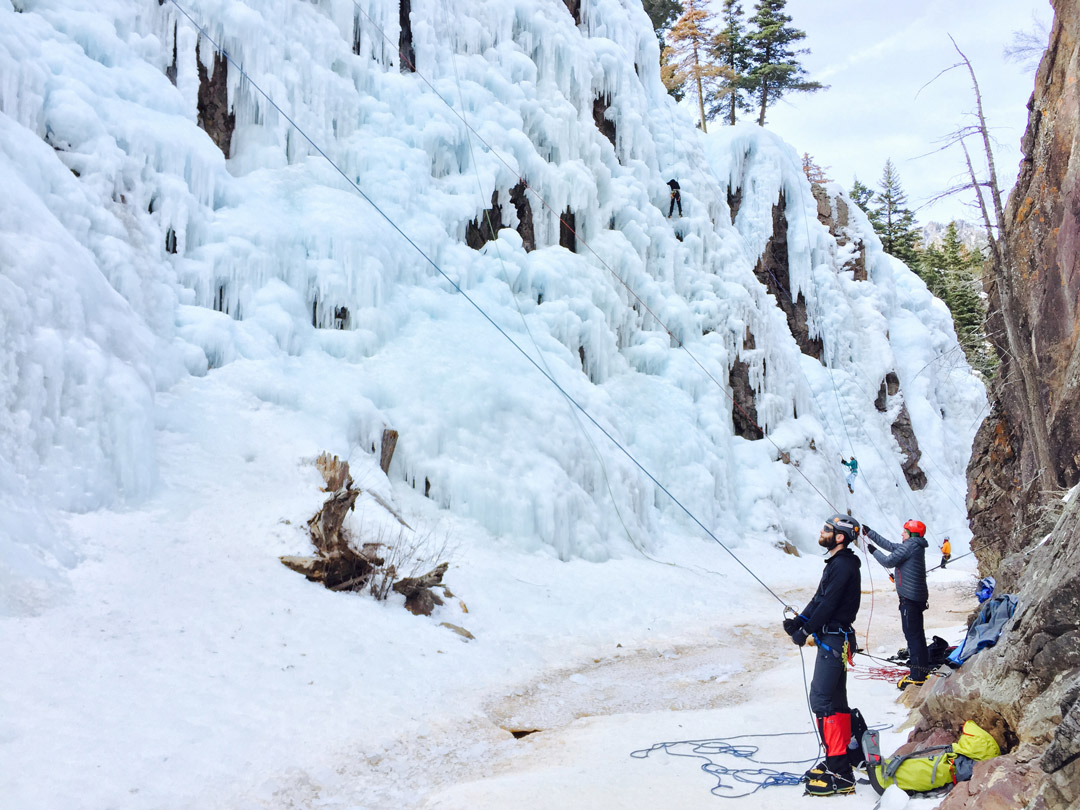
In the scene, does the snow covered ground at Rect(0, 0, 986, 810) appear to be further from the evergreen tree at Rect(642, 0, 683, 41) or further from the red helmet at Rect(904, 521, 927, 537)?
the evergreen tree at Rect(642, 0, 683, 41)

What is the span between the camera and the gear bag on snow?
3.47m

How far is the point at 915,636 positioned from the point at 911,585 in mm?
424

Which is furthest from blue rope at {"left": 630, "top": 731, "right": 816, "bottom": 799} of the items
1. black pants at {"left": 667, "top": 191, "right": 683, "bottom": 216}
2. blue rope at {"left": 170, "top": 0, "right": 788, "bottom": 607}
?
black pants at {"left": 667, "top": 191, "right": 683, "bottom": 216}

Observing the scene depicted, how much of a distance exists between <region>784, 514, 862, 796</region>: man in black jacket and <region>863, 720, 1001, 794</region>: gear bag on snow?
1.37 ft

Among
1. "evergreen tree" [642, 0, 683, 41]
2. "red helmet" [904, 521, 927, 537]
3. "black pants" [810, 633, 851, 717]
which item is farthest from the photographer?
"evergreen tree" [642, 0, 683, 41]

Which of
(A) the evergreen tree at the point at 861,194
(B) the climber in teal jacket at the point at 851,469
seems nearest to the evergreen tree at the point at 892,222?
(A) the evergreen tree at the point at 861,194

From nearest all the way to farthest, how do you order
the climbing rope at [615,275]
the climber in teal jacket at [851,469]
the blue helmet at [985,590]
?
the blue helmet at [985,590], the climbing rope at [615,275], the climber in teal jacket at [851,469]

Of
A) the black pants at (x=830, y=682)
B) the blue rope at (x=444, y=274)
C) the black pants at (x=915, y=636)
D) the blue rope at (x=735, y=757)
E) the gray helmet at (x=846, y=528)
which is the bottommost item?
the blue rope at (x=735, y=757)

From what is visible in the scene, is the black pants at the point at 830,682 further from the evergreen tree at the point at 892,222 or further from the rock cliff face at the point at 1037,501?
the evergreen tree at the point at 892,222

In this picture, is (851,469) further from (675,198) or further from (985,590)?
(985,590)

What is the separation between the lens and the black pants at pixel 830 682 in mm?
4301

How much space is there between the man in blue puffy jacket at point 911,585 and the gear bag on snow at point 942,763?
264 cm

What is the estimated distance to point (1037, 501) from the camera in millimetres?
8078

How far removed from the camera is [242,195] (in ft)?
35.9
